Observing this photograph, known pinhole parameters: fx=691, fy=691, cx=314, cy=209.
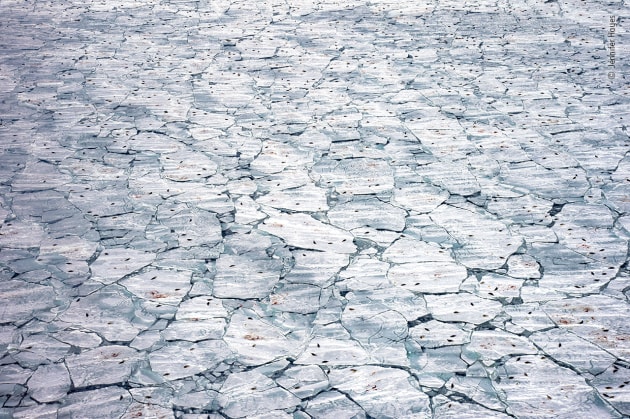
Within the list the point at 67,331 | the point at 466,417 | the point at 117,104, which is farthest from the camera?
the point at 117,104

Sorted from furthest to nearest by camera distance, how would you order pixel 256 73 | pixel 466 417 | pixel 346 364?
1. pixel 256 73
2. pixel 346 364
3. pixel 466 417

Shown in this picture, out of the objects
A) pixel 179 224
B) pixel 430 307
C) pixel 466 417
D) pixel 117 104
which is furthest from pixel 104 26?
pixel 466 417

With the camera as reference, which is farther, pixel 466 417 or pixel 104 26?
pixel 104 26

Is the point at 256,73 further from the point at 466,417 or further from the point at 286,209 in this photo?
the point at 466,417

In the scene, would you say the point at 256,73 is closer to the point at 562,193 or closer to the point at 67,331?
the point at 562,193

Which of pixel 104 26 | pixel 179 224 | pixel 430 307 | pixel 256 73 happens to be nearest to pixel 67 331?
pixel 179 224

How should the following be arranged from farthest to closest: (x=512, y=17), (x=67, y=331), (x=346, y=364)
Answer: (x=512, y=17), (x=67, y=331), (x=346, y=364)
